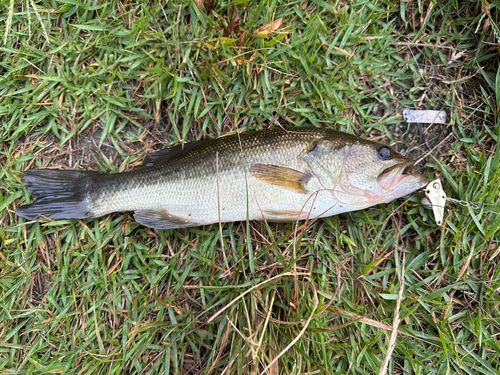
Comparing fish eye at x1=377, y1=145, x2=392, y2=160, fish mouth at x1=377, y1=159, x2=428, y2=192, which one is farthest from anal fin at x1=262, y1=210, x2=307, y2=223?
fish eye at x1=377, y1=145, x2=392, y2=160

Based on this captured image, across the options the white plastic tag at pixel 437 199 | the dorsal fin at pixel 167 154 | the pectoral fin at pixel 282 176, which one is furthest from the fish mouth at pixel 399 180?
the dorsal fin at pixel 167 154

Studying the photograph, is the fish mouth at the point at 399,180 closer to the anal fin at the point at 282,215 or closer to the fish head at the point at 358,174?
the fish head at the point at 358,174

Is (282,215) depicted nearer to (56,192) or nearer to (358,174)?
(358,174)

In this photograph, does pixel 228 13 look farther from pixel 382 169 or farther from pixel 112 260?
pixel 112 260

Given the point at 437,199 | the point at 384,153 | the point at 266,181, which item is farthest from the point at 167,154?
the point at 437,199

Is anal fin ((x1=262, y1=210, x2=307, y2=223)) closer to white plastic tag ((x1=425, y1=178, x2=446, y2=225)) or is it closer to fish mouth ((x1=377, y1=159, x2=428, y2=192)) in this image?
fish mouth ((x1=377, y1=159, x2=428, y2=192))

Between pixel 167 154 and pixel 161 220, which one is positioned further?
pixel 167 154

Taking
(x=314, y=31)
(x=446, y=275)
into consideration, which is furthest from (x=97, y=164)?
(x=446, y=275)

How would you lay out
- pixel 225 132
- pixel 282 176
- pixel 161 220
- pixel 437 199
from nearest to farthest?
pixel 282 176 → pixel 161 220 → pixel 437 199 → pixel 225 132

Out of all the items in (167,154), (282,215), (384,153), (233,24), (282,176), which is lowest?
(282,215)
